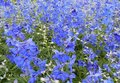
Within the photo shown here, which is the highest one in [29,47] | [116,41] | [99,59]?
[29,47]

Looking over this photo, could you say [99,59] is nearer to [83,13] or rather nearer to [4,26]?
[83,13]

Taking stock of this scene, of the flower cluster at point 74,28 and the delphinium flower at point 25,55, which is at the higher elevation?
the delphinium flower at point 25,55

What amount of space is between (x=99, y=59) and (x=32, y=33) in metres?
0.97

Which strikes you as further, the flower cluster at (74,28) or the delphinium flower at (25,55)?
the flower cluster at (74,28)

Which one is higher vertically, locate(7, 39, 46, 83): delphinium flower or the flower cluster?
locate(7, 39, 46, 83): delphinium flower

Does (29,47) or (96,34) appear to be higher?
(29,47)

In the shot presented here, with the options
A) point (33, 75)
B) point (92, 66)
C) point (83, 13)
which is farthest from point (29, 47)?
point (83, 13)

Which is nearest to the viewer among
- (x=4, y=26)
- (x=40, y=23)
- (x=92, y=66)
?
(x=92, y=66)

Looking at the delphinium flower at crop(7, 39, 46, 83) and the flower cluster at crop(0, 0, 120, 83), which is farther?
the flower cluster at crop(0, 0, 120, 83)

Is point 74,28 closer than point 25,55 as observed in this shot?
No

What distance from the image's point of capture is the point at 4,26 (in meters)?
4.59

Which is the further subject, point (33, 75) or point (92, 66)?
point (92, 66)

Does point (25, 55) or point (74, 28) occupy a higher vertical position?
point (25, 55)

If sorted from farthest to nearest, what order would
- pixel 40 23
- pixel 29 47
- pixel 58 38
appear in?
pixel 40 23 < pixel 58 38 < pixel 29 47
